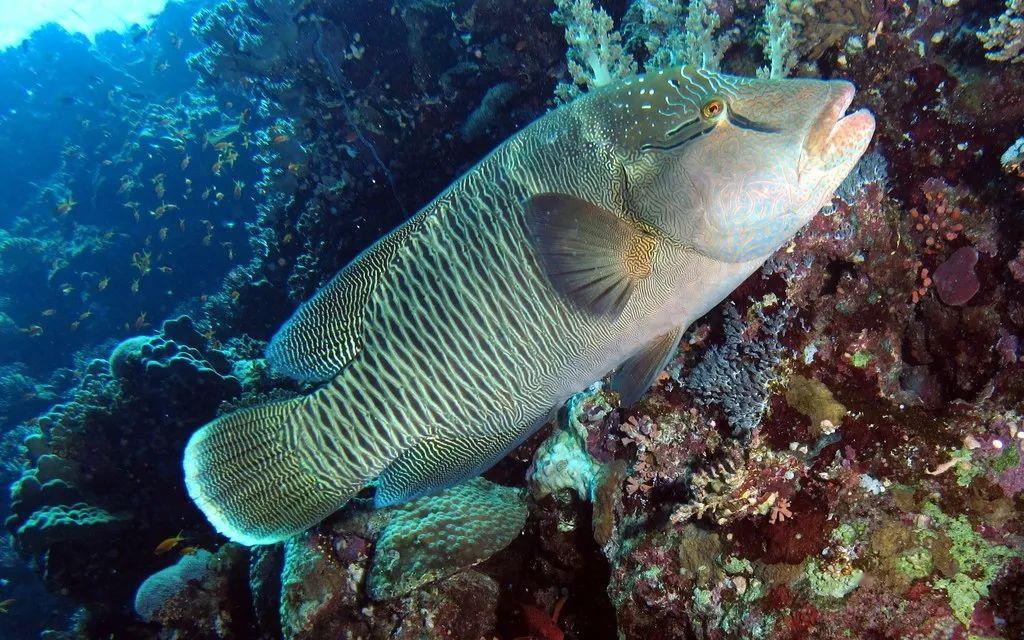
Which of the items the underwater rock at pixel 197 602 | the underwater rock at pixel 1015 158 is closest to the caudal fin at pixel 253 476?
the underwater rock at pixel 1015 158

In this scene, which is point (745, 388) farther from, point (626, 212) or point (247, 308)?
point (247, 308)

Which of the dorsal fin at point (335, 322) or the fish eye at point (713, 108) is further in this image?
the dorsal fin at point (335, 322)

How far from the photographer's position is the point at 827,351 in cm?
352

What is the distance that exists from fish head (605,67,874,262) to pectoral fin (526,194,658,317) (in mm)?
135

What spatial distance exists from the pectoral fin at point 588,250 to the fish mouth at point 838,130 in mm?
686

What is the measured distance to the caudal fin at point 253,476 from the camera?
2.59 meters

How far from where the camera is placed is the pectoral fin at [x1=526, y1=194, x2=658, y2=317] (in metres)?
2.17

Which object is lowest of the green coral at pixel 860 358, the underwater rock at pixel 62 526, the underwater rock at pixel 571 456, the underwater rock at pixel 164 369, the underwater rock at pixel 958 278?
the green coral at pixel 860 358

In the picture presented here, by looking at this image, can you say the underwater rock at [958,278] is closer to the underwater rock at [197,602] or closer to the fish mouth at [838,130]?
the fish mouth at [838,130]

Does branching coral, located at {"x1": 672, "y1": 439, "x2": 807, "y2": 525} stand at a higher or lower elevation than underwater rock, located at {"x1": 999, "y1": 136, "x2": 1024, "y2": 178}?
lower

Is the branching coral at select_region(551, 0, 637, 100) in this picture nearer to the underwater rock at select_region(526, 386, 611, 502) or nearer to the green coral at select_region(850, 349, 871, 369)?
the underwater rock at select_region(526, 386, 611, 502)

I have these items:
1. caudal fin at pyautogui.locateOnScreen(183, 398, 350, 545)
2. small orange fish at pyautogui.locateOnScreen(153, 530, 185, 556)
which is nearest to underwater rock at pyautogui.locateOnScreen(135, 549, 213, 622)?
small orange fish at pyautogui.locateOnScreen(153, 530, 185, 556)

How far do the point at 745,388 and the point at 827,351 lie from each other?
0.62 m

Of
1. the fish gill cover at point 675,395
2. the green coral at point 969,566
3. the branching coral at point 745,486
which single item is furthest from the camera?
the branching coral at point 745,486
